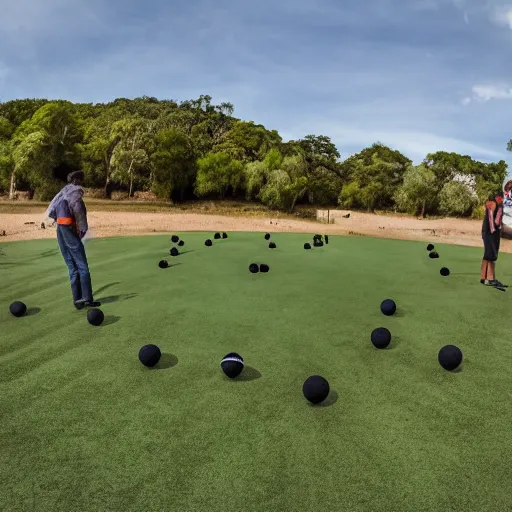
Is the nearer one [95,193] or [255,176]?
[255,176]

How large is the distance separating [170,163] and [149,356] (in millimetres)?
47809

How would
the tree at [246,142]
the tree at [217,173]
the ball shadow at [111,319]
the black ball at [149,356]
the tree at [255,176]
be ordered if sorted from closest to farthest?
the black ball at [149,356] < the ball shadow at [111,319] < the tree at [255,176] < the tree at [217,173] < the tree at [246,142]

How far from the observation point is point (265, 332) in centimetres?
789

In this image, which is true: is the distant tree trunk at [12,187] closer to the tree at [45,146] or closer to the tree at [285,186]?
the tree at [45,146]

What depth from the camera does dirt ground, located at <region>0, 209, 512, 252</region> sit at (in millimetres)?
28422

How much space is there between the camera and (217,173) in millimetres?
51188

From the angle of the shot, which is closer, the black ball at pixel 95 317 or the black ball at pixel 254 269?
the black ball at pixel 95 317

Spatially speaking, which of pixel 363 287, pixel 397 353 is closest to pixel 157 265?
pixel 363 287


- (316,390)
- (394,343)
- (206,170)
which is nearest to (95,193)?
(206,170)

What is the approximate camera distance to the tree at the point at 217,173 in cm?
5097

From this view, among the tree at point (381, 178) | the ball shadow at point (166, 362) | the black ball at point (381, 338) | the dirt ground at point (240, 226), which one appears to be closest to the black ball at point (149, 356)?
the ball shadow at point (166, 362)

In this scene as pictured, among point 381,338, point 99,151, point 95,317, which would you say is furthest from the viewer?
point 99,151

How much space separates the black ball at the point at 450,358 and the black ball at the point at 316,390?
6.97ft

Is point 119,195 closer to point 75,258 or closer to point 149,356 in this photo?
point 75,258
